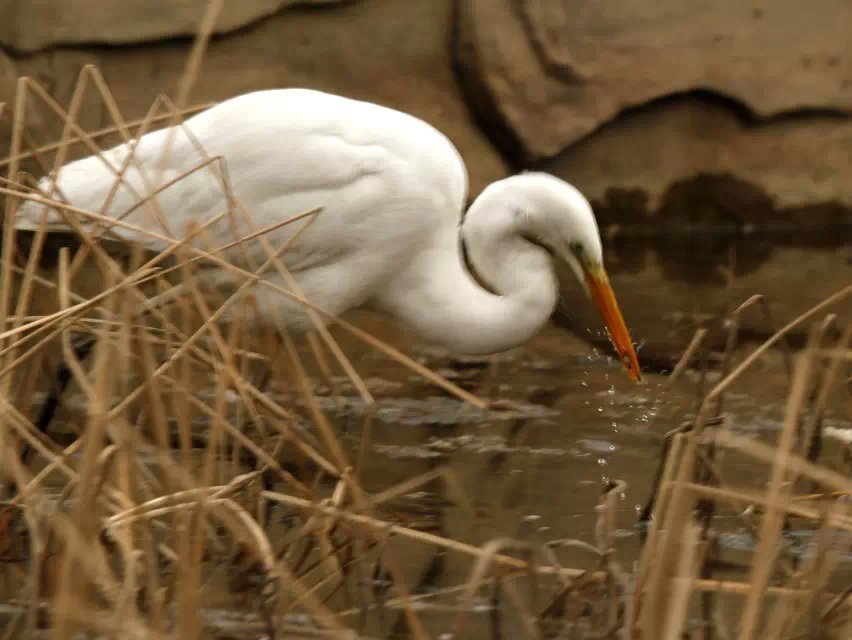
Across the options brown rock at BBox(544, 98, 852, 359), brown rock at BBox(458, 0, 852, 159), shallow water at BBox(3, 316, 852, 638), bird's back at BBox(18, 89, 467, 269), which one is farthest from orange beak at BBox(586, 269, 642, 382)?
brown rock at BBox(458, 0, 852, 159)

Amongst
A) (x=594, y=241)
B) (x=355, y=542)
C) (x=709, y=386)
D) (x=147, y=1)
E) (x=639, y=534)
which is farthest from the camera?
(x=147, y=1)

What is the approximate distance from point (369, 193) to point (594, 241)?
48 centimetres

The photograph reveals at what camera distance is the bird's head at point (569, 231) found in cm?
306

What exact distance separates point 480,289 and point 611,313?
295mm

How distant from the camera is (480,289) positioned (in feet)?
10.8

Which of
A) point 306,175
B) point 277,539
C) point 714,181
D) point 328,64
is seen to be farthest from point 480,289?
point 714,181

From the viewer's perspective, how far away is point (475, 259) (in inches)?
127

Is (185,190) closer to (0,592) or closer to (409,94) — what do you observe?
(0,592)

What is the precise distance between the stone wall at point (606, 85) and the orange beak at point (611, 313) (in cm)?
229

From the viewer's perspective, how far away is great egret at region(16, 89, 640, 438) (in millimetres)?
3164

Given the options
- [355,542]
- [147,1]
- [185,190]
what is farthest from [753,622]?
[147,1]

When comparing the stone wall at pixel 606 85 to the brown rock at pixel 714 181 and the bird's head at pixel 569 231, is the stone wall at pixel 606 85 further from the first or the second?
the bird's head at pixel 569 231

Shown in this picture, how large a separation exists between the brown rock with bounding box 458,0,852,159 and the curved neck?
301 centimetres

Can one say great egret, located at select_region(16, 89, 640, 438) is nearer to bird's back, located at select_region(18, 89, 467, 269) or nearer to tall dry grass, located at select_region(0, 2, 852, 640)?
bird's back, located at select_region(18, 89, 467, 269)
